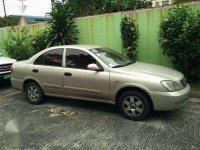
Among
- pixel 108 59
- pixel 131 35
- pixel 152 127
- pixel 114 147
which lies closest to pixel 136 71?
pixel 108 59

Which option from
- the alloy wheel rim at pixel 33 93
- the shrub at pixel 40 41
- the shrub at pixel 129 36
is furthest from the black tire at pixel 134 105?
the shrub at pixel 40 41

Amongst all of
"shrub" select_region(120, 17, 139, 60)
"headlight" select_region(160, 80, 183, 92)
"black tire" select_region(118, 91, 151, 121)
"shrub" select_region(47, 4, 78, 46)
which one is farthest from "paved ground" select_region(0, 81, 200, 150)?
"shrub" select_region(47, 4, 78, 46)

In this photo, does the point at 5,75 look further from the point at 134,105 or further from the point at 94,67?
the point at 134,105

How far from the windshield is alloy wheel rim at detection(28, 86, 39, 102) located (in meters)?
1.86

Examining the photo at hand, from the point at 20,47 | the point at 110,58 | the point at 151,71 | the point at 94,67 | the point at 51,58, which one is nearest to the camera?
the point at 151,71

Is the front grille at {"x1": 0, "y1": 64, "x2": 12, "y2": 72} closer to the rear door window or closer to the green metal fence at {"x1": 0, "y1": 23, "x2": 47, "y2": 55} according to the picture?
the rear door window

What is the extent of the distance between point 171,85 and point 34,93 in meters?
3.51

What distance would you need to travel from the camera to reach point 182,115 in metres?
5.90

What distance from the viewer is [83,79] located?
6.17 meters

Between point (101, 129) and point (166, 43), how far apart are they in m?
3.68

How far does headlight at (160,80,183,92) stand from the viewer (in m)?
5.38

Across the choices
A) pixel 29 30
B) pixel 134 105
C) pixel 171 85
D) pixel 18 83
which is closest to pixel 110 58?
pixel 134 105

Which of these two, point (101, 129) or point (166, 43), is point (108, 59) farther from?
point (166, 43)

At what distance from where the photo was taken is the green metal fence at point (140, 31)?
28.5ft
